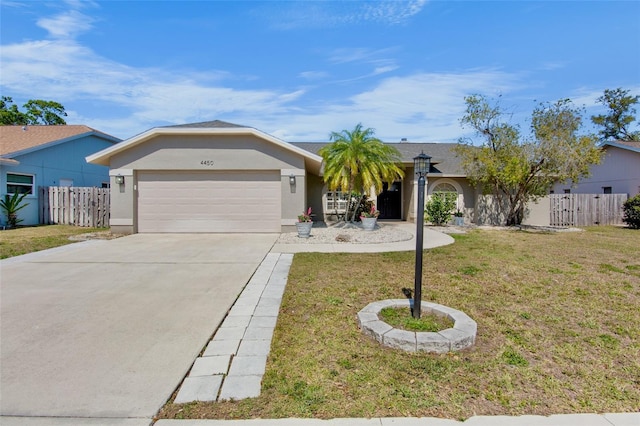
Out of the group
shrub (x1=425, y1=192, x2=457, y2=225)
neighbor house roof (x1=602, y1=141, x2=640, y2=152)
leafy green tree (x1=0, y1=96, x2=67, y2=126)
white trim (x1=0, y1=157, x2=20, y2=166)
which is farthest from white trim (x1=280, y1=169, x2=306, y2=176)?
leafy green tree (x1=0, y1=96, x2=67, y2=126)

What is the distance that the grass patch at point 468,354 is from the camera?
244 cm

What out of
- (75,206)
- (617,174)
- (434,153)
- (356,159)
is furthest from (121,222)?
(617,174)

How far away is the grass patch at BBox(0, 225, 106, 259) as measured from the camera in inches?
334

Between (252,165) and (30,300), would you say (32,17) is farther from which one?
(30,300)

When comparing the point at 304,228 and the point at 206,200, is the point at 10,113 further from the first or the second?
the point at 304,228

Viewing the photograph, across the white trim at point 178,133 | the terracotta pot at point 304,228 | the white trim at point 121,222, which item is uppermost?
the white trim at point 178,133

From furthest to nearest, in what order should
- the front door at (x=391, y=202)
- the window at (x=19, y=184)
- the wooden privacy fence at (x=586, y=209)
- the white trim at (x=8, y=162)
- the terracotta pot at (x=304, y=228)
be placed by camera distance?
the front door at (x=391, y=202) < the wooden privacy fence at (x=586, y=209) < the window at (x=19, y=184) < the white trim at (x=8, y=162) < the terracotta pot at (x=304, y=228)

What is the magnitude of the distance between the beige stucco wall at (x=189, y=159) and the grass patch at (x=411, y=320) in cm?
815

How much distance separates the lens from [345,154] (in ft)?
38.5

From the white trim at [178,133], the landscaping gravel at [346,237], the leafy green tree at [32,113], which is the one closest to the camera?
the landscaping gravel at [346,237]

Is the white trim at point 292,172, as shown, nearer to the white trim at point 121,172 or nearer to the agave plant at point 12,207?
the white trim at point 121,172

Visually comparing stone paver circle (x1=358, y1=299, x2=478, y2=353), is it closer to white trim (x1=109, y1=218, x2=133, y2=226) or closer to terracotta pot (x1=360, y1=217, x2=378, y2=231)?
terracotta pot (x1=360, y1=217, x2=378, y2=231)

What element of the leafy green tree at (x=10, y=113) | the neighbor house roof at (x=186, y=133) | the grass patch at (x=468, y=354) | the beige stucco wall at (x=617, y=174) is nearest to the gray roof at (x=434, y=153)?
the neighbor house roof at (x=186, y=133)

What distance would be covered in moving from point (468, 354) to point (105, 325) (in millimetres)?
4132
